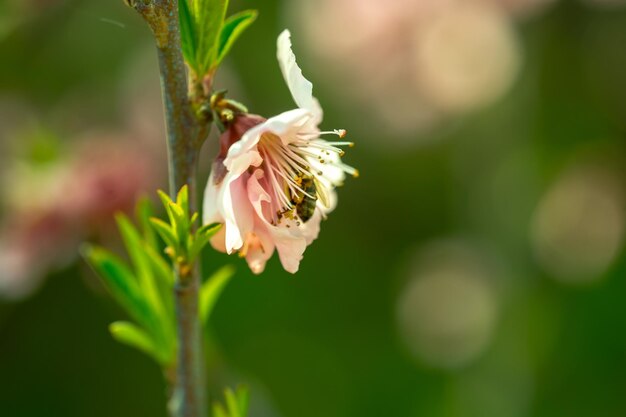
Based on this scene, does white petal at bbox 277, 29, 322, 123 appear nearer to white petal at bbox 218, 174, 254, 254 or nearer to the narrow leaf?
white petal at bbox 218, 174, 254, 254

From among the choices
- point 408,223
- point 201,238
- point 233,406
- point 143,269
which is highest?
point 201,238

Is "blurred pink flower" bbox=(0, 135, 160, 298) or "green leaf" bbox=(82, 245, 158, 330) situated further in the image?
"blurred pink flower" bbox=(0, 135, 160, 298)

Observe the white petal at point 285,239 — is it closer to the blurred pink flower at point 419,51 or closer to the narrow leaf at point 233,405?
the narrow leaf at point 233,405

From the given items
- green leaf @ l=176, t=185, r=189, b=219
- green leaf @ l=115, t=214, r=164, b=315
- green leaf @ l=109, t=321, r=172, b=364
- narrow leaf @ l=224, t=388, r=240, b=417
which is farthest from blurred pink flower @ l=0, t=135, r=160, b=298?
green leaf @ l=176, t=185, r=189, b=219

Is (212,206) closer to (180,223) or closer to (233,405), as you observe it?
(180,223)

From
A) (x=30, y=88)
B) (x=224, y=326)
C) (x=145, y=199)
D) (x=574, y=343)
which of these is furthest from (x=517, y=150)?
(x=145, y=199)

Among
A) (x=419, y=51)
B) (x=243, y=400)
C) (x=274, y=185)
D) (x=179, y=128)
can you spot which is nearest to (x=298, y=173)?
(x=274, y=185)
